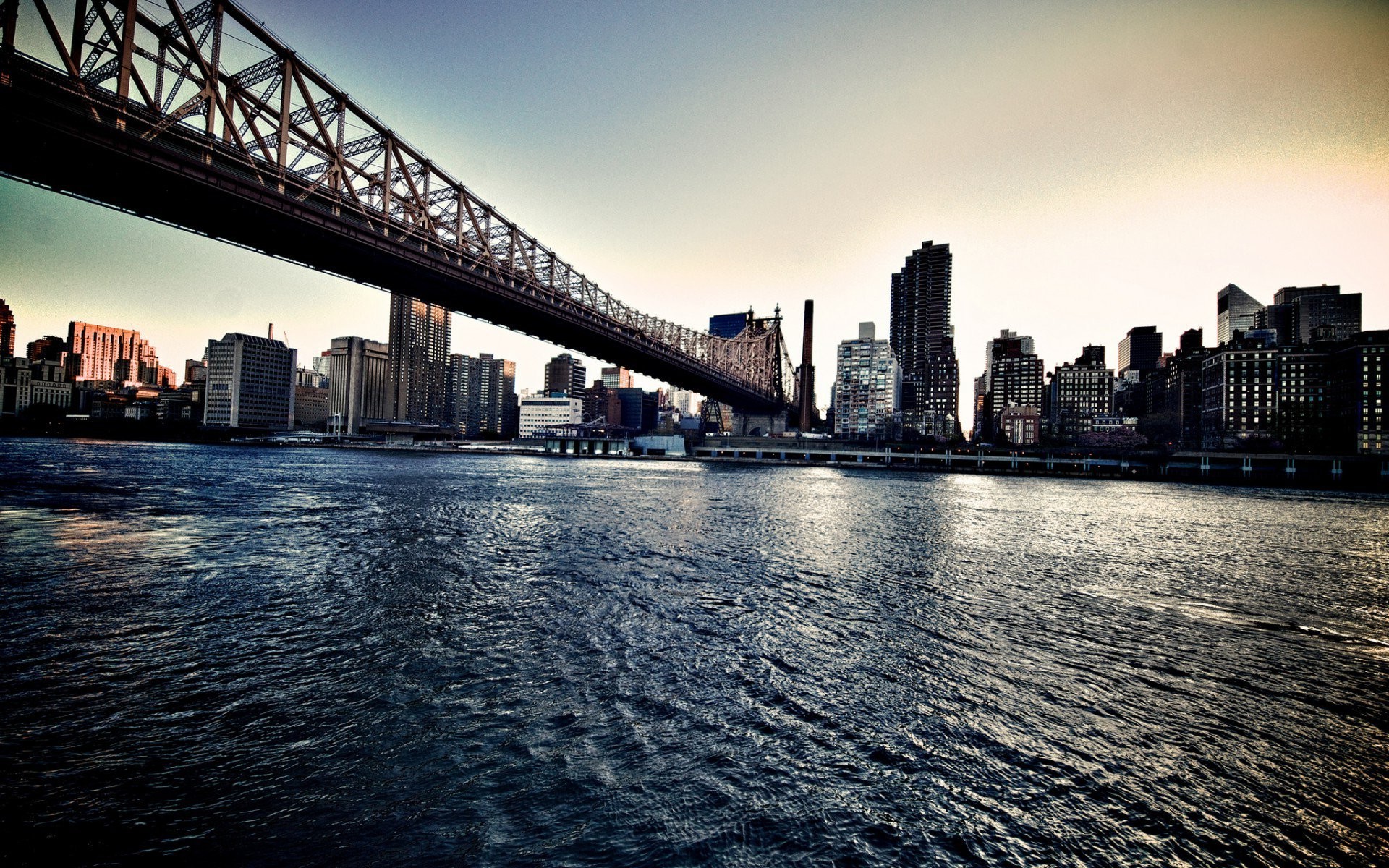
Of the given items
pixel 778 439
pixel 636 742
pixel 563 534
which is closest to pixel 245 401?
pixel 778 439

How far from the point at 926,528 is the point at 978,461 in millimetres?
107267

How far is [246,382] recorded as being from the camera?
175 metres

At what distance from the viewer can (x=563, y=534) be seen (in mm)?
19250

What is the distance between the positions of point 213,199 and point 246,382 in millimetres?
179731

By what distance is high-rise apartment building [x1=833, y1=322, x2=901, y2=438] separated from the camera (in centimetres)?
18400

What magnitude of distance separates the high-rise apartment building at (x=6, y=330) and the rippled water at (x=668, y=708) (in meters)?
226

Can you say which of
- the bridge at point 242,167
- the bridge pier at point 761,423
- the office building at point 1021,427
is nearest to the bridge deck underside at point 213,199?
the bridge at point 242,167

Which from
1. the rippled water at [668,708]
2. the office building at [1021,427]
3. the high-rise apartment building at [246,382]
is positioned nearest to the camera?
the rippled water at [668,708]

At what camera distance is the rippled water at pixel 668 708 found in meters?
4.22

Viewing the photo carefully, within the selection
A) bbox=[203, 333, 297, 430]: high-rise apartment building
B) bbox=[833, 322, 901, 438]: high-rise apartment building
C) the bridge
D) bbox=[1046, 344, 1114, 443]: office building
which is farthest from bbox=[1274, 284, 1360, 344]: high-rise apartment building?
bbox=[203, 333, 297, 430]: high-rise apartment building

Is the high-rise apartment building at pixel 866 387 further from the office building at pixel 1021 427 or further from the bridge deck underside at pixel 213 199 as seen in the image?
the bridge deck underside at pixel 213 199

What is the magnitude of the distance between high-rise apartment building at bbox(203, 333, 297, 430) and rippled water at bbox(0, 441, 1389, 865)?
7813 inches

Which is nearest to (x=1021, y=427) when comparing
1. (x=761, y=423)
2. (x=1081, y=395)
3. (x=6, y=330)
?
(x=1081, y=395)

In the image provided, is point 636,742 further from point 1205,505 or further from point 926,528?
point 1205,505
